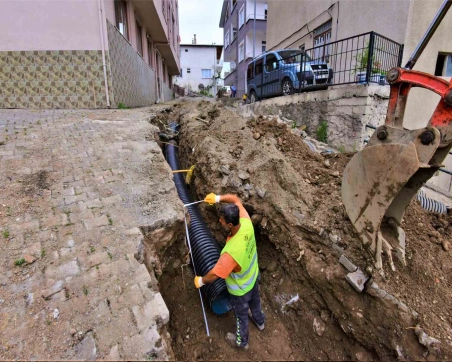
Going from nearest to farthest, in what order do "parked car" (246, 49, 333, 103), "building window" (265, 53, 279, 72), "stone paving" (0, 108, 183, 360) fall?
"stone paving" (0, 108, 183, 360), "parked car" (246, 49, 333, 103), "building window" (265, 53, 279, 72)

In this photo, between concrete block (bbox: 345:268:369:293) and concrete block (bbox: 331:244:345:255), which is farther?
concrete block (bbox: 331:244:345:255)

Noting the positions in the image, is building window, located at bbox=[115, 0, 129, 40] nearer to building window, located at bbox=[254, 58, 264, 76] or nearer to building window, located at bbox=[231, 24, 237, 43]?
building window, located at bbox=[254, 58, 264, 76]

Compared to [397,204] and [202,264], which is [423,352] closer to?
[397,204]

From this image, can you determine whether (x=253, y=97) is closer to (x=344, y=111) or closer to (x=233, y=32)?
(x=344, y=111)

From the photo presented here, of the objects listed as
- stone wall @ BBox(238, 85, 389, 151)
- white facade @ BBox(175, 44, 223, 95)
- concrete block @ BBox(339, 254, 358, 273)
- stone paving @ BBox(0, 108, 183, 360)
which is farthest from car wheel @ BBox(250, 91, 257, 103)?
white facade @ BBox(175, 44, 223, 95)

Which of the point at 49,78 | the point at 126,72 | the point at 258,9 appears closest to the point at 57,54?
the point at 49,78

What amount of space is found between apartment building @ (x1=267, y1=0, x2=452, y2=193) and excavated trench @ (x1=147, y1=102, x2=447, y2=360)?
5.22 meters

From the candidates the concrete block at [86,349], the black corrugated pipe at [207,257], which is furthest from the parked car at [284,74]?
the concrete block at [86,349]

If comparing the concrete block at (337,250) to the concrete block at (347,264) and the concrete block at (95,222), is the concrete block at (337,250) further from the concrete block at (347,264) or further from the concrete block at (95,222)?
the concrete block at (95,222)

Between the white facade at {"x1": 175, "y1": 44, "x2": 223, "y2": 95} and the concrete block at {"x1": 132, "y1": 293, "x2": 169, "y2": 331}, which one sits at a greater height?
the white facade at {"x1": 175, "y1": 44, "x2": 223, "y2": 95}

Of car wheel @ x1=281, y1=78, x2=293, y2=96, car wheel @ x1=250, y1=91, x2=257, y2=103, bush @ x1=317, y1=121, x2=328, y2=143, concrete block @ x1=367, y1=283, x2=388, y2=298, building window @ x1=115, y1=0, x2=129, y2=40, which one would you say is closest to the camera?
concrete block @ x1=367, y1=283, x2=388, y2=298

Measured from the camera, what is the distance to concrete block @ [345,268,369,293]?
2.71 m

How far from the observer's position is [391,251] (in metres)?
2.80

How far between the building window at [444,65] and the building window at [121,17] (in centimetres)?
1023
